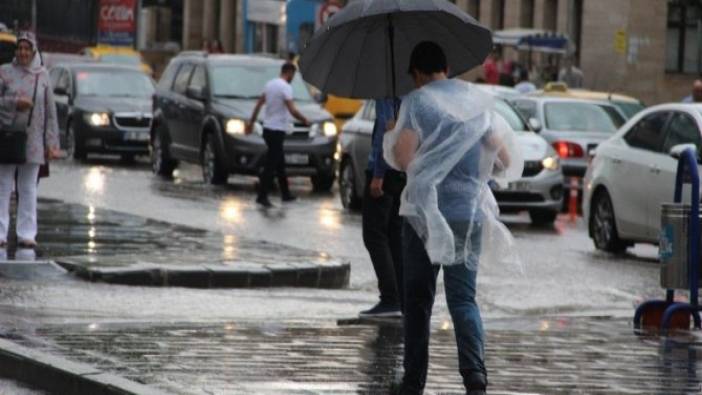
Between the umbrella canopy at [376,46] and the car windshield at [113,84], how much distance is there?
2497 centimetres

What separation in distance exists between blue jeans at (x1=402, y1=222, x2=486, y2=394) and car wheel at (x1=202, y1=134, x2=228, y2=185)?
19794mm

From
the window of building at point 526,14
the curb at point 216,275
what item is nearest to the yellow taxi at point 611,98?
the curb at point 216,275

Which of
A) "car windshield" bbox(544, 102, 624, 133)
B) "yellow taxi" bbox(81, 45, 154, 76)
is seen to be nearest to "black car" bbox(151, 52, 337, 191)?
"car windshield" bbox(544, 102, 624, 133)

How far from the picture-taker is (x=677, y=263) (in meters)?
13.6

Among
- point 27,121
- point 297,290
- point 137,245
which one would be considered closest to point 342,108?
point 137,245

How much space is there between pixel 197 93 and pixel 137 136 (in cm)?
618

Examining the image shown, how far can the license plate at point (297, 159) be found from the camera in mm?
29109

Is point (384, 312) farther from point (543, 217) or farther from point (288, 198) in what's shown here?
point (288, 198)

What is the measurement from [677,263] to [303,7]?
115 feet

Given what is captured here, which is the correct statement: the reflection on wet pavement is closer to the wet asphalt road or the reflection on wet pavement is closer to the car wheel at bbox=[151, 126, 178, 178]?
the wet asphalt road

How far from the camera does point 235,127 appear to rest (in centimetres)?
2908

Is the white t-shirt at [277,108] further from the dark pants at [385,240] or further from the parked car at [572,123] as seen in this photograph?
the dark pants at [385,240]

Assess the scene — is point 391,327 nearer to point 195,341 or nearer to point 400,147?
point 195,341

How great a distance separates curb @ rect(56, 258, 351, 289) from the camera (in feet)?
50.4
